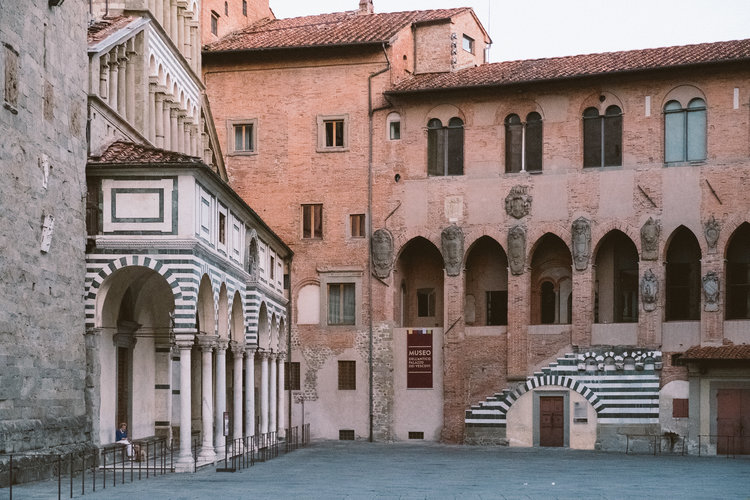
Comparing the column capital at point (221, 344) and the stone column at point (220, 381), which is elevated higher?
the column capital at point (221, 344)

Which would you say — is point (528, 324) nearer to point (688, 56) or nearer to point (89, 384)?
point (688, 56)

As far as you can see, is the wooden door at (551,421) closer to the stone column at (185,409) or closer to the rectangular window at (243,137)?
the rectangular window at (243,137)

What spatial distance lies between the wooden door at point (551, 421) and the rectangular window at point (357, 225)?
8708mm

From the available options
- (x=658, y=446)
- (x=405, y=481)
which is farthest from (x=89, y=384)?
(x=658, y=446)

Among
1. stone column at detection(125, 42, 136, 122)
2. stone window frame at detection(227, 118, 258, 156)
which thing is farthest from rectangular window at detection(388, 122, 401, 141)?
stone column at detection(125, 42, 136, 122)

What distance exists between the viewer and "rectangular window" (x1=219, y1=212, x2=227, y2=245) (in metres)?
31.7

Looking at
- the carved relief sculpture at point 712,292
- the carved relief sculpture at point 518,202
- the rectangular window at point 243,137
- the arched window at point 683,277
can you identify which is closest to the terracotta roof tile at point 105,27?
the rectangular window at point 243,137

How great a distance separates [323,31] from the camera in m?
46.8

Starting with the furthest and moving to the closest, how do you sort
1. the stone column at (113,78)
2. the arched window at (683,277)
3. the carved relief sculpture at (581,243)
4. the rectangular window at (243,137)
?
the rectangular window at (243,137) → the carved relief sculpture at (581,243) → the arched window at (683,277) → the stone column at (113,78)

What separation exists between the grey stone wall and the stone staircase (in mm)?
19395

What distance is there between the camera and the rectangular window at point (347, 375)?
146 feet

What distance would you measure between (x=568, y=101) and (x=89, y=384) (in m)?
21.8

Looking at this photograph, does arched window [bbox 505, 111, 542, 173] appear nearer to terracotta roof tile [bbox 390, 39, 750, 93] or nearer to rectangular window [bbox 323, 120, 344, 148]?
terracotta roof tile [bbox 390, 39, 750, 93]

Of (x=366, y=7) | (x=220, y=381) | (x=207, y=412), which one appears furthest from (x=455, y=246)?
(x=207, y=412)
